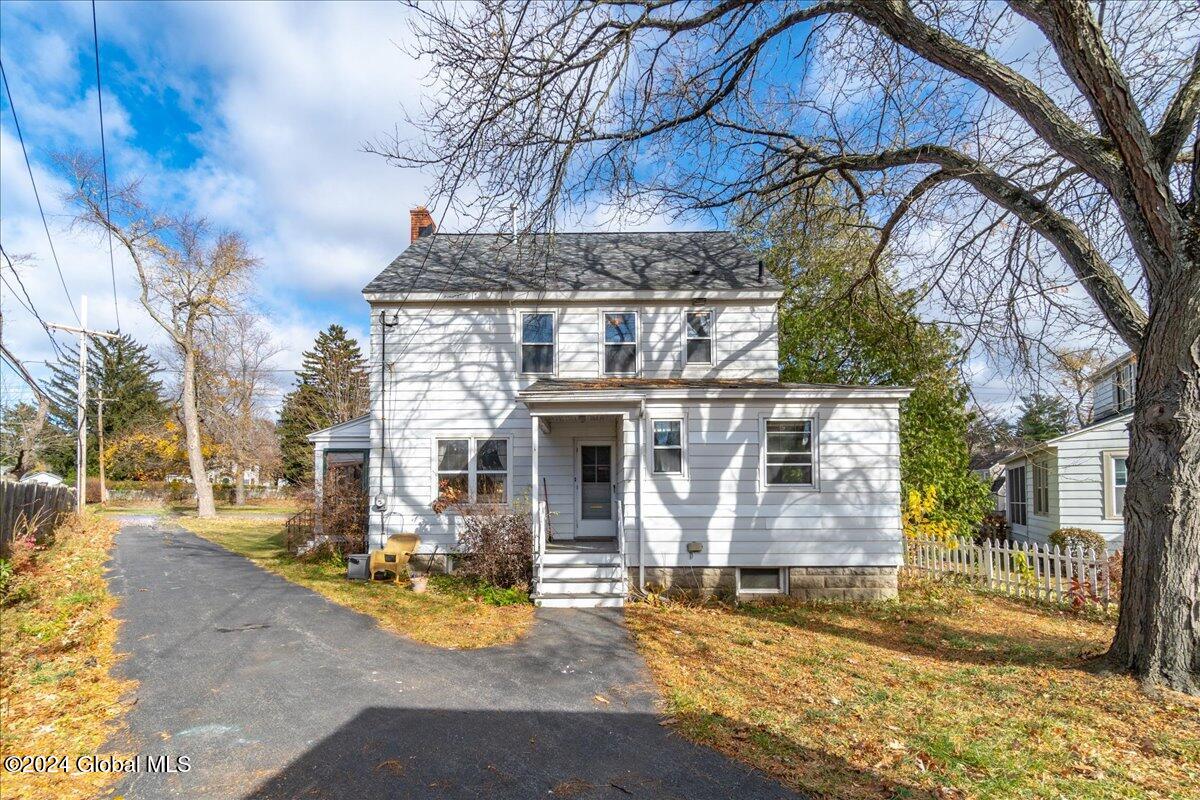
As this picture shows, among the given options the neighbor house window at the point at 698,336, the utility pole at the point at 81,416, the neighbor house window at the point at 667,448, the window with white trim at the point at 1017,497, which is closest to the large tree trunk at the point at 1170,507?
the neighbor house window at the point at 667,448

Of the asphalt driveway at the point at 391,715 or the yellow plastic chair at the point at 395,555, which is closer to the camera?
the asphalt driveway at the point at 391,715

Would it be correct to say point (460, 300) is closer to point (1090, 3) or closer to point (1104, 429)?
point (1090, 3)

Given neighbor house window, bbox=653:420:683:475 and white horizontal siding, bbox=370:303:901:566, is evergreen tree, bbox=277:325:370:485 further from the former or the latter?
neighbor house window, bbox=653:420:683:475

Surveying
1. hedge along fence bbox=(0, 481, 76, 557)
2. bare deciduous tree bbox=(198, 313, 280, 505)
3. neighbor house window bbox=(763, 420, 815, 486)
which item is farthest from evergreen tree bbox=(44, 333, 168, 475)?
neighbor house window bbox=(763, 420, 815, 486)

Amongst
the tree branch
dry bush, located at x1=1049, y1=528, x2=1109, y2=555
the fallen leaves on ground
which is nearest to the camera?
the fallen leaves on ground

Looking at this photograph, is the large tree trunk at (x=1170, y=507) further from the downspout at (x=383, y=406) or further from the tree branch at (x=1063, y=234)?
the downspout at (x=383, y=406)

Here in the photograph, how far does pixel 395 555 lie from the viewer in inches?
450

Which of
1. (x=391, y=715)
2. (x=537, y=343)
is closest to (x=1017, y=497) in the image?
(x=537, y=343)

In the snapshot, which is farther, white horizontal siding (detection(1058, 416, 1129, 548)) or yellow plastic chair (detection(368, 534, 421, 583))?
white horizontal siding (detection(1058, 416, 1129, 548))

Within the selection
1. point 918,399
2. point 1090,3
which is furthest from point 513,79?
point 918,399

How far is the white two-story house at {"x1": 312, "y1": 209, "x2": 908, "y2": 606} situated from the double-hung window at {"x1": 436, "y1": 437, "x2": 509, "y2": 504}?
34 mm

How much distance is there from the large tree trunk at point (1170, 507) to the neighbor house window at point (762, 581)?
4909 mm

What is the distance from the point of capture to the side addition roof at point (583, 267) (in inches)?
482

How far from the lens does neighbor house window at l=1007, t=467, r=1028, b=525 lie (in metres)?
20.1
